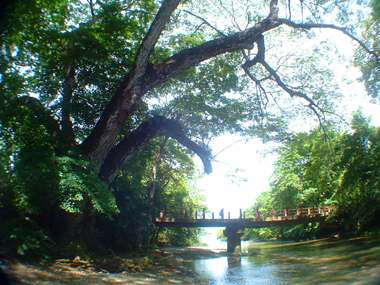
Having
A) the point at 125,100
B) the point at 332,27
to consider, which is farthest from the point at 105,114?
the point at 332,27

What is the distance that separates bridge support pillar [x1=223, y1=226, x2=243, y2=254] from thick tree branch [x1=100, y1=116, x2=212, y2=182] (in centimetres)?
1173

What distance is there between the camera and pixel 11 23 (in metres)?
8.34

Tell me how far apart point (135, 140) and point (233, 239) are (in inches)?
542

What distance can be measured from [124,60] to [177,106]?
5270 millimetres

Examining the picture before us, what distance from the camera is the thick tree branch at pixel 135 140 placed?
38.3ft

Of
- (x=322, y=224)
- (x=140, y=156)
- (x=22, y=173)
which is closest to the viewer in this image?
(x=22, y=173)

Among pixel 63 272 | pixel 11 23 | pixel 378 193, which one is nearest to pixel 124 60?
pixel 11 23

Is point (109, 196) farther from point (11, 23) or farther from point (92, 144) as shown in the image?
point (11, 23)

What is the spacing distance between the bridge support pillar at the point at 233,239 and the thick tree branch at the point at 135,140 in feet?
38.5

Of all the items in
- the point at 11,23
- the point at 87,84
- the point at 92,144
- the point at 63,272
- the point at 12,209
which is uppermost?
the point at 87,84

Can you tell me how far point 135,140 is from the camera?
12.4 m

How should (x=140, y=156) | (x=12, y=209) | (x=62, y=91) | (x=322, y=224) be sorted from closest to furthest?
(x=12, y=209) < (x=62, y=91) < (x=140, y=156) < (x=322, y=224)

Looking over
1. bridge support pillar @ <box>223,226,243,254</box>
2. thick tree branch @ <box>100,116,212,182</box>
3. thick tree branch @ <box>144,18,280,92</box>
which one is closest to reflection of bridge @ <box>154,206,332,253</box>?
bridge support pillar @ <box>223,226,243,254</box>

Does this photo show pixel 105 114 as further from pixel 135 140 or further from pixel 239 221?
pixel 239 221
